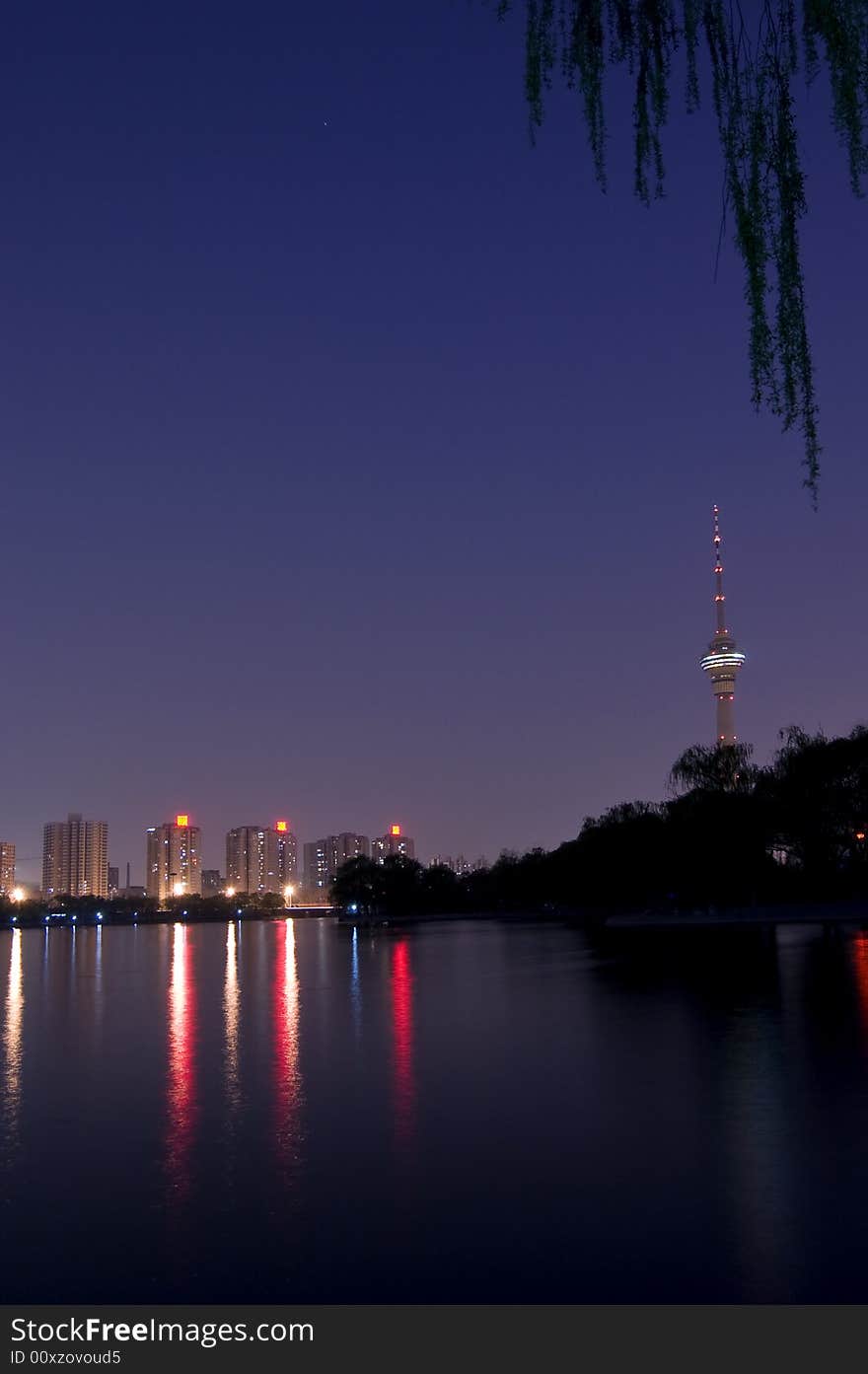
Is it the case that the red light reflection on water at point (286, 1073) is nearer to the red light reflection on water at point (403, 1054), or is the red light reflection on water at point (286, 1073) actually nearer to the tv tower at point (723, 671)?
the red light reflection on water at point (403, 1054)

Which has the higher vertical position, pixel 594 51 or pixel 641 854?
pixel 594 51

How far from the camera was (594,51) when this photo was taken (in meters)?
7.23

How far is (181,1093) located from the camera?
15.7 meters

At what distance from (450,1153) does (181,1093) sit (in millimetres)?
5767

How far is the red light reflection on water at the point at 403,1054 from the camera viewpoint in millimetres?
13250

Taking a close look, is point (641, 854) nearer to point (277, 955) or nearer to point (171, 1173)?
point (277, 955)

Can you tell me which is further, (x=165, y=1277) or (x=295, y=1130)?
(x=295, y=1130)

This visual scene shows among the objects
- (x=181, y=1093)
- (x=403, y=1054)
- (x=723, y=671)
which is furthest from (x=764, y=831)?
(x=723, y=671)

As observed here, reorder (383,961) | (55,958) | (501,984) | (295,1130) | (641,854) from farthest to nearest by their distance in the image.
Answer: (641,854) < (55,958) < (383,961) < (501,984) < (295,1130)

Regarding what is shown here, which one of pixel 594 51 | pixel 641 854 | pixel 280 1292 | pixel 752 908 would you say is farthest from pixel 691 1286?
pixel 641 854

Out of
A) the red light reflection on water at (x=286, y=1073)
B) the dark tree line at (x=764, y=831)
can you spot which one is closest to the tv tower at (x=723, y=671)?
the dark tree line at (x=764, y=831)

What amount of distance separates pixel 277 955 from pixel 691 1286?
5644cm

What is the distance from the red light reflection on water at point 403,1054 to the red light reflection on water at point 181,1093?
2487 mm
